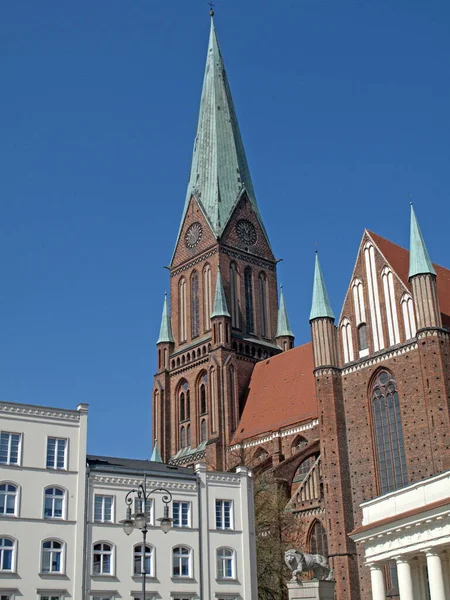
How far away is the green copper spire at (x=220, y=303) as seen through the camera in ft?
249

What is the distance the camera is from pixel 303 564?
30000mm

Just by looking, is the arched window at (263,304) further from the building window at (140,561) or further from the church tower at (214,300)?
the building window at (140,561)

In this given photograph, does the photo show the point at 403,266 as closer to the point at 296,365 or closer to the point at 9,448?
the point at 296,365

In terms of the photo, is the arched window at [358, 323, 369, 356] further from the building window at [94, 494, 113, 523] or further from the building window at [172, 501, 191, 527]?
the building window at [94, 494, 113, 523]

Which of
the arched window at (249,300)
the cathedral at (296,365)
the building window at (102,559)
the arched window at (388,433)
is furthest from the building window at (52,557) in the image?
the arched window at (249,300)

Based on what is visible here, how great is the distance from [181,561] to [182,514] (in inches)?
84.4

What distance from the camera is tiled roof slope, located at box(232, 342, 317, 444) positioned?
68125 mm

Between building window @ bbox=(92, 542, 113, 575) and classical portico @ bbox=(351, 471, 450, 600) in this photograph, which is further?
building window @ bbox=(92, 542, 113, 575)

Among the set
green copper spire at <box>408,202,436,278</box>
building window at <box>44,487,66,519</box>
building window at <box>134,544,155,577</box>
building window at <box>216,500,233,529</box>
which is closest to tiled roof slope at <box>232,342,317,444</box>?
green copper spire at <box>408,202,436,278</box>

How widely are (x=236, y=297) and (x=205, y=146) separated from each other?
52.9 ft

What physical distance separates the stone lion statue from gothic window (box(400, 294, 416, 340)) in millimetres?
23115

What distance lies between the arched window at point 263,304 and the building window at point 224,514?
38.6 metres

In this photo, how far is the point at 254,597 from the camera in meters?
41.1

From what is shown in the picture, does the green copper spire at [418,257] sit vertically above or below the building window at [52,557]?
above
